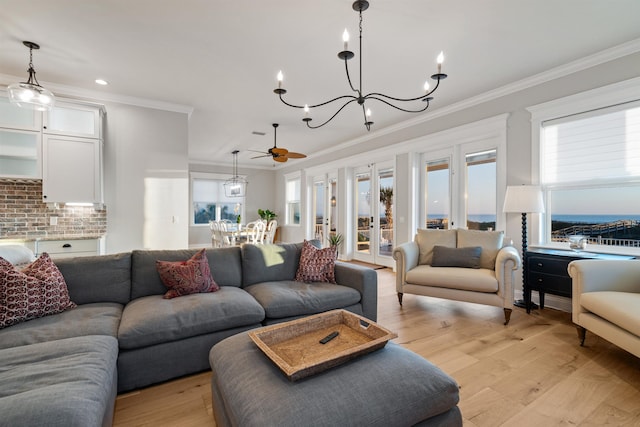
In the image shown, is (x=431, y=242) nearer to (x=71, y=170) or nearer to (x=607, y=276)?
(x=607, y=276)

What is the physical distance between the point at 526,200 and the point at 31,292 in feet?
14.4

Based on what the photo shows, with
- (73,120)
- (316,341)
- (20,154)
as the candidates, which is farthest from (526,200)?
(20,154)

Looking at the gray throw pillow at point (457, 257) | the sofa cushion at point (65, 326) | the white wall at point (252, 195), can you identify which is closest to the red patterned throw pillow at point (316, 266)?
the gray throw pillow at point (457, 257)

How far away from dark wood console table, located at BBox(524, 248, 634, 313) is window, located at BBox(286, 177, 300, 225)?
6.58 metres

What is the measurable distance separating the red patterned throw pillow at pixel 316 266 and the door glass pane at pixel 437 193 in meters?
2.67

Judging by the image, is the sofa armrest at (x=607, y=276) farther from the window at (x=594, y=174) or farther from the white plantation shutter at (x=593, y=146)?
the white plantation shutter at (x=593, y=146)

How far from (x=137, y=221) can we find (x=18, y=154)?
4.84ft

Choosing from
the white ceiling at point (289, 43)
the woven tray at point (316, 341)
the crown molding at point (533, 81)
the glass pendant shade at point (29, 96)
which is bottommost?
the woven tray at point (316, 341)

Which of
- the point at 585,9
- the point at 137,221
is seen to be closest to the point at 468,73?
the point at 585,9

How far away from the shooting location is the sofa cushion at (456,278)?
3000 mm

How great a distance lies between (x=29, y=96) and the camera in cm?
275

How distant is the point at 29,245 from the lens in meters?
3.11

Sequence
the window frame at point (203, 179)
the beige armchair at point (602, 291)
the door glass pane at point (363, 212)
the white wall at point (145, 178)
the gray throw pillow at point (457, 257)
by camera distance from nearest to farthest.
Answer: the beige armchair at point (602, 291) → the gray throw pillow at point (457, 257) → the white wall at point (145, 178) → the door glass pane at point (363, 212) → the window frame at point (203, 179)

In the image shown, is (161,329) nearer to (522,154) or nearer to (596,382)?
(596,382)
